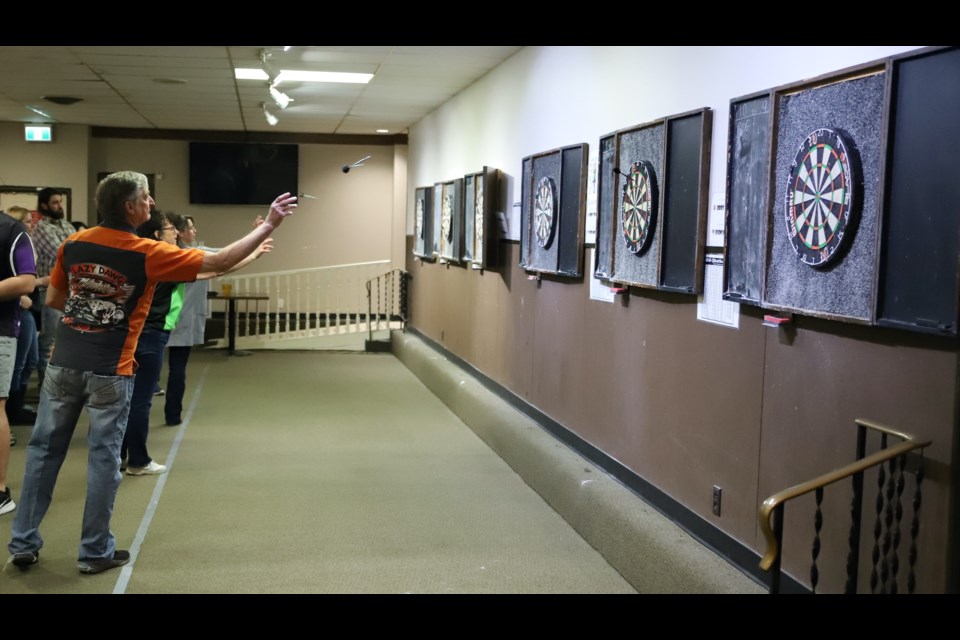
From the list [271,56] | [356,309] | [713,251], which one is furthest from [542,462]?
[356,309]

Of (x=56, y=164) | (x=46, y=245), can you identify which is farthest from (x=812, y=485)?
(x=56, y=164)

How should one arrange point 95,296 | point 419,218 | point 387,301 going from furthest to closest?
1. point 387,301
2. point 419,218
3. point 95,296

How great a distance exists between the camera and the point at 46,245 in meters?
7.43

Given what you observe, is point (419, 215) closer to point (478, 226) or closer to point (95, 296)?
point (478, 226)

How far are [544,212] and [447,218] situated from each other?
3723 millimetres

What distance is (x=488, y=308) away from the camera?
8195 mm

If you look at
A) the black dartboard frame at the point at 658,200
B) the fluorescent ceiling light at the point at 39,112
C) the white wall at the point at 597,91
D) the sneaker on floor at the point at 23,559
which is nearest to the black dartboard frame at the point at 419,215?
the white wall at the point at 597,91

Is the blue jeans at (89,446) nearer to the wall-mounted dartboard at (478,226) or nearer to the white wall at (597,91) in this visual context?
the white wall at (597,91)

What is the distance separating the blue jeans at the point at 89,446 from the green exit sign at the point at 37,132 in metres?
11.0

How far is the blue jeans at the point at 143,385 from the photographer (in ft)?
18.6

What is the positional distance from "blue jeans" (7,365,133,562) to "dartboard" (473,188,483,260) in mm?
4355

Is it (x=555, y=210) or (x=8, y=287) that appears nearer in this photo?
(x=8, y=287)

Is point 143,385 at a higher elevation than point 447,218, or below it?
below

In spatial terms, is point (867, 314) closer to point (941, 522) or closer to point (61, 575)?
point (941, 522)
